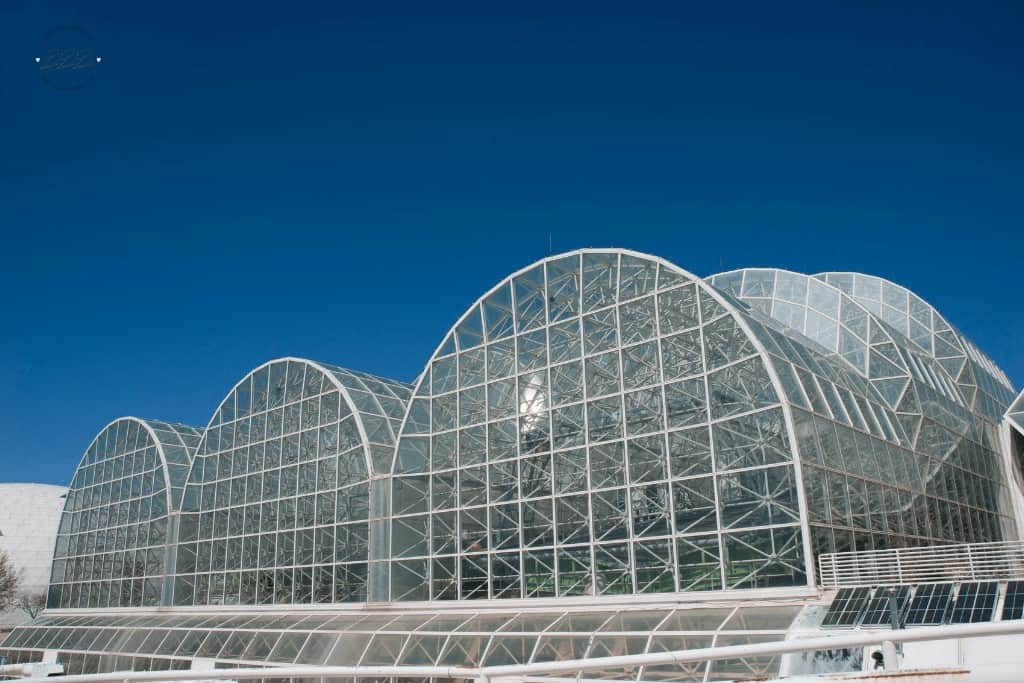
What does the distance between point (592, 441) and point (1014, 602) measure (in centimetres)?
1475

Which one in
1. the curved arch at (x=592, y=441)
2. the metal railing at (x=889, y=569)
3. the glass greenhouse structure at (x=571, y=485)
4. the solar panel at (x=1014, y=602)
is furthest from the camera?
the curved arch at (x=592, y=441)

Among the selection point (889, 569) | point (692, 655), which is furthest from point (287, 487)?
point (692, 655)

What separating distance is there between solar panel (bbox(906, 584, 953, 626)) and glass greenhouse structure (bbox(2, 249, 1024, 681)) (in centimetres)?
257

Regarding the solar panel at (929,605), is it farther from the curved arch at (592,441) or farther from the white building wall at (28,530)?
the white building wall at (28,530)

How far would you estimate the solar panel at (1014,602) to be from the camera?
2109 centimetres

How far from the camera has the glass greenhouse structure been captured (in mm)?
27531

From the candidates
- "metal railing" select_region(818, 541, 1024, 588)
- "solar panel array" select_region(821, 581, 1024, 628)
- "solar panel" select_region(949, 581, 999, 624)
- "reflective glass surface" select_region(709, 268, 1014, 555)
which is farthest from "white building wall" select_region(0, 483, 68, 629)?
"solar panel" select_region(949, 581, 999, 624)

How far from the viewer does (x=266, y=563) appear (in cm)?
4356

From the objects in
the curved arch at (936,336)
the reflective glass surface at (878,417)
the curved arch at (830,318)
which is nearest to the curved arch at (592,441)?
the reflective glass surface at (878,417)

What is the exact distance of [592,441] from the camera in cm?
3216

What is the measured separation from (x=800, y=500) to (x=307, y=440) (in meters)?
26.4

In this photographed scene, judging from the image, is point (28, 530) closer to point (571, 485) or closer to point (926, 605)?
point (571, 485)

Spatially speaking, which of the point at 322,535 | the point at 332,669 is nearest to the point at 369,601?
the point at 322,535

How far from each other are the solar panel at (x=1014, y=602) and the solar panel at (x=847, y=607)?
349 cm
